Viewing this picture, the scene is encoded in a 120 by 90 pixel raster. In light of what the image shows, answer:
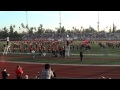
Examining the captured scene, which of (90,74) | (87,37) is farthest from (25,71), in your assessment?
(87,37)
